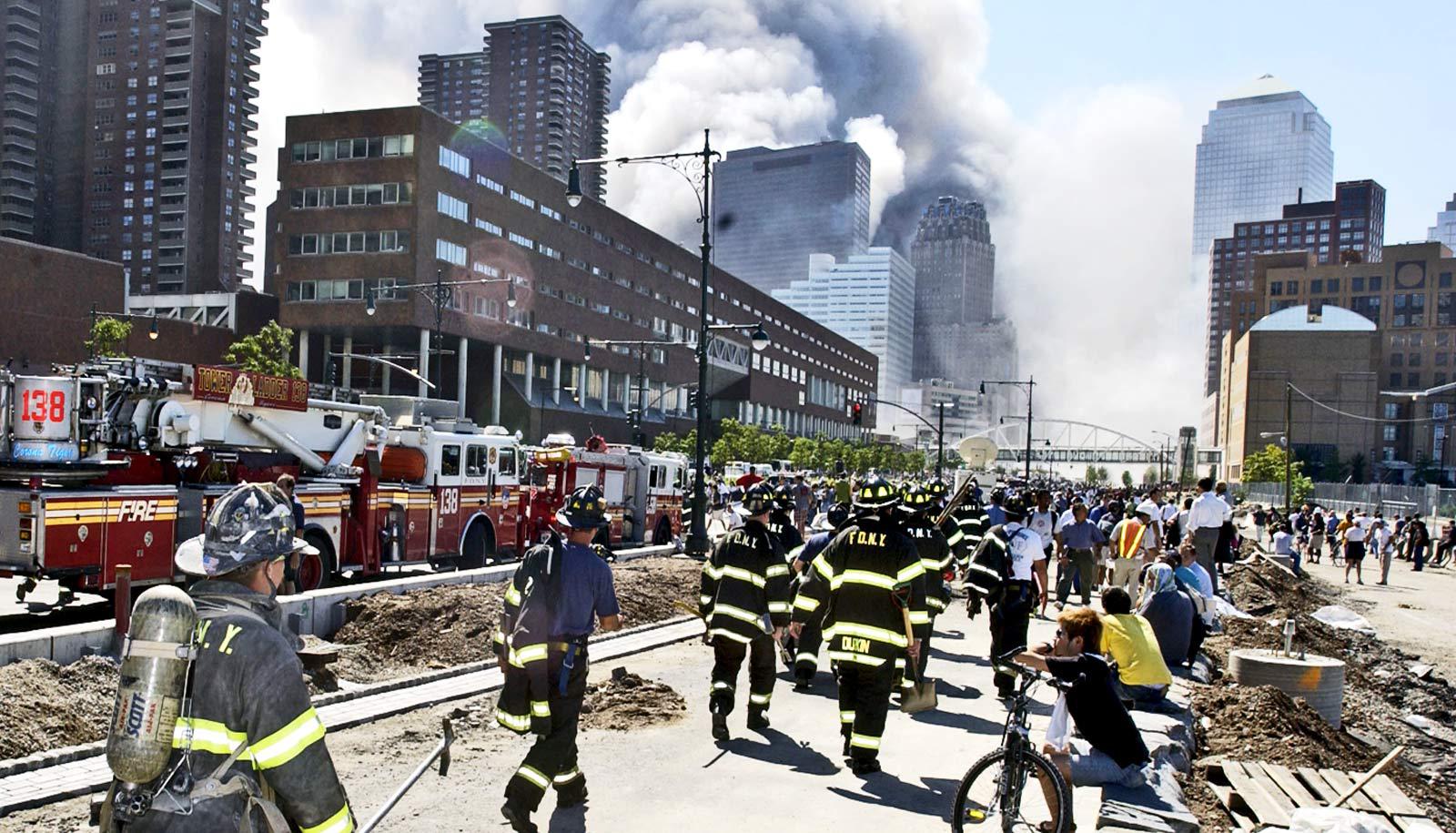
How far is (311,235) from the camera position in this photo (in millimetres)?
64625

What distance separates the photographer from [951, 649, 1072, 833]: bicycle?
6.21 metres

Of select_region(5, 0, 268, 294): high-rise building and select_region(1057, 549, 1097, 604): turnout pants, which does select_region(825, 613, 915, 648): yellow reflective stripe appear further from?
select_region(5, 0, 268, 294): high-rise building

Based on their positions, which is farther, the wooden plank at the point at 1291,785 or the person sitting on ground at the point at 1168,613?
the person sitting on ground at the point at 1168,613

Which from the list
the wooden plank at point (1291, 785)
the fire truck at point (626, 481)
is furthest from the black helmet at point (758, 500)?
the fire truck at point (626, 481)

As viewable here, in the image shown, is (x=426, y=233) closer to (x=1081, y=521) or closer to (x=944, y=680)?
(x=1081, y=521)

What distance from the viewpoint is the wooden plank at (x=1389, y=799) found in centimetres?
721

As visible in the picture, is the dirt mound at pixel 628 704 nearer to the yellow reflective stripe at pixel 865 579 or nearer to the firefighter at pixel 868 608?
the firefighter at pixel 868 608

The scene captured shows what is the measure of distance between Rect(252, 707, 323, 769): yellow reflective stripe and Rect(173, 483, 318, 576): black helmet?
0.54 metres

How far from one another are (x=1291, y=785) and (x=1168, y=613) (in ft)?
14.6

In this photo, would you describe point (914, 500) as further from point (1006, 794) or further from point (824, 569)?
point (1006, 794)

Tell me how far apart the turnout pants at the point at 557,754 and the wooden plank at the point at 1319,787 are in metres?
5.01

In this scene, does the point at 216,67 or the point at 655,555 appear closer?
the point at 655,555

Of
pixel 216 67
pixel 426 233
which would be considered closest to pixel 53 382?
pixel 426 233

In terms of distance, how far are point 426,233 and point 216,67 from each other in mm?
104550
